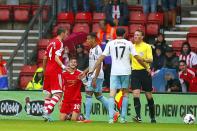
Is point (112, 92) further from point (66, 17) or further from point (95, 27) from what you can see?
point (66, 17)

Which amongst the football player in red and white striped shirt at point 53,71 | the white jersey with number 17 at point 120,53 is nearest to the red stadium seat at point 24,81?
the football player in red and white striped shirt at point 53,71

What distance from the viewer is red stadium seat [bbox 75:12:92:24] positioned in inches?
1068

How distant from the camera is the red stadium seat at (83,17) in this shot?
89.0ft

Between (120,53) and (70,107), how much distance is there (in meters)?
2.38

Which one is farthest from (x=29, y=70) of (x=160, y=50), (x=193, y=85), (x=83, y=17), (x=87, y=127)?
(x=87, y=127)

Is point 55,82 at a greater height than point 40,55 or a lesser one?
lesser

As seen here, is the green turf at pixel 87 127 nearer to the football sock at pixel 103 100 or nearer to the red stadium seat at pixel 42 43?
the football sock at pixel 103 100

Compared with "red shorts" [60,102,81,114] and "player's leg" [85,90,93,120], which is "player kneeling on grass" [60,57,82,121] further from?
"player's leg" [85,90,93,120]

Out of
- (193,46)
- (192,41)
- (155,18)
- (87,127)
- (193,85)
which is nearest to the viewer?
(87,127)

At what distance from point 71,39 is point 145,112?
4.11m

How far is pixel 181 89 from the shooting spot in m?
23.1

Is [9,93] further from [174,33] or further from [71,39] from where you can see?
[174,33]

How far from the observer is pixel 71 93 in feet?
69.7

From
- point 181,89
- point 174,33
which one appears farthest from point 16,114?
point 174,33
